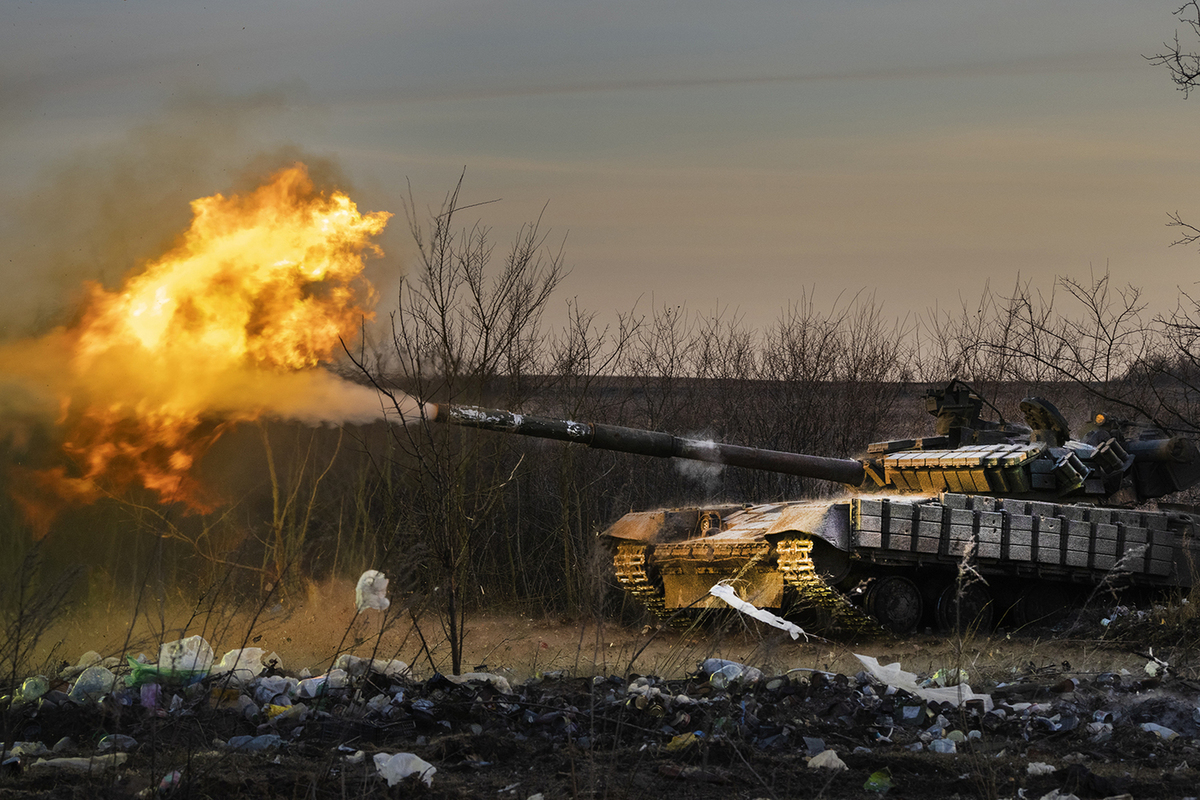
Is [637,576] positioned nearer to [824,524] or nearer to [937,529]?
[824,524]

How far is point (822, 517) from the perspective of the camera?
1079 cm

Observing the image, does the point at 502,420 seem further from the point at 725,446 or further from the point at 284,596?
the point at 284,596

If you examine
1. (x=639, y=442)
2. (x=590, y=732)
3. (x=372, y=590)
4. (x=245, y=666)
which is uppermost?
(x=639, y=442)

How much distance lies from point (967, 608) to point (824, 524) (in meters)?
2.52

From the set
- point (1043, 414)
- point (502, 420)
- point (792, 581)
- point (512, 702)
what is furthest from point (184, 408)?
point (1043, 414)

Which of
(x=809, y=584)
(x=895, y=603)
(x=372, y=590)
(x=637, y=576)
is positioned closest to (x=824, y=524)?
(x=809, y=584)

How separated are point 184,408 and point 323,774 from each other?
190 inches

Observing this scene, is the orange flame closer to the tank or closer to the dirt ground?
the tank

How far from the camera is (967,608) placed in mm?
12172

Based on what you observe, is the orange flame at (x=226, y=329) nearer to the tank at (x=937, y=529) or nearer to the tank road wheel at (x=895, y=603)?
the tank at (x=937, y=529)

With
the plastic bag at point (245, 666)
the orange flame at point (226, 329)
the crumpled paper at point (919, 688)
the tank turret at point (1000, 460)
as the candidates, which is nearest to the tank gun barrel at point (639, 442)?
the tank turret at point (1000, 460)

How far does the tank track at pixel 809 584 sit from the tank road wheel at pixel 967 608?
0.98 metres

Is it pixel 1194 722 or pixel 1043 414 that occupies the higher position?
pixel 1043 414

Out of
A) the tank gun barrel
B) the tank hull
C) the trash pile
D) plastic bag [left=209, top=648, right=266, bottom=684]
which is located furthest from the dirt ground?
the tank hull
